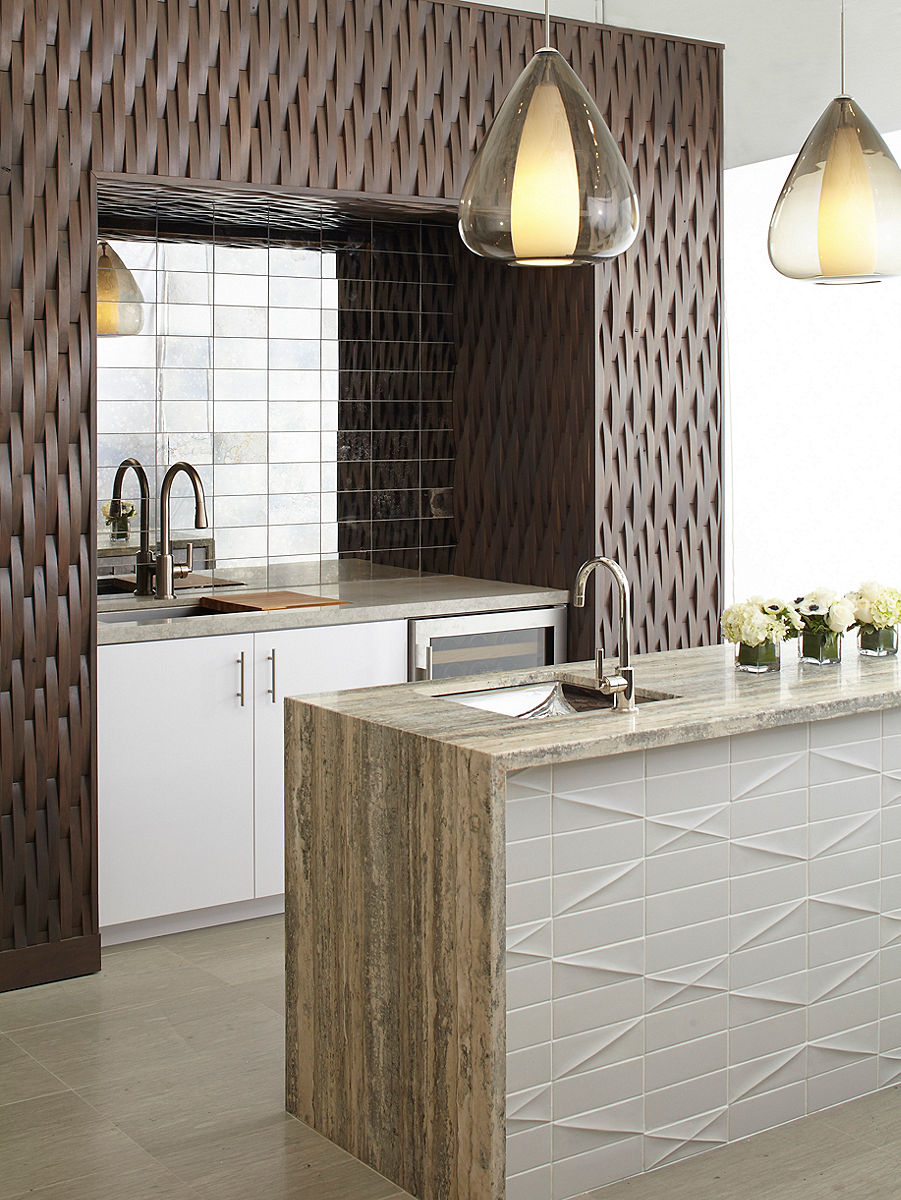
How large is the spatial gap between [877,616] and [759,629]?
0.41 m

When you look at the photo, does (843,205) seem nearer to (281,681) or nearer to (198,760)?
(281,681)

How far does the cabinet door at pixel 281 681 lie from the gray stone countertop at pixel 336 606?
5 cm

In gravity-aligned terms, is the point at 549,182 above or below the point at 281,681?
above

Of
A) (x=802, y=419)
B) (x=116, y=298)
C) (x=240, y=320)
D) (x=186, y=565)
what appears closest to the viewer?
(x=116, y=298)

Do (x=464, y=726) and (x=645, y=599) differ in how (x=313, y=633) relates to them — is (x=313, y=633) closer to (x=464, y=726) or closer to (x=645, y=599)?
(x=645, y=599)

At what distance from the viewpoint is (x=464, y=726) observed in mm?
2951

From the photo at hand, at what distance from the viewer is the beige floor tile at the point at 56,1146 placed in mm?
3051

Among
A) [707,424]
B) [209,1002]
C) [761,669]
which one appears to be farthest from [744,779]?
[707,424]

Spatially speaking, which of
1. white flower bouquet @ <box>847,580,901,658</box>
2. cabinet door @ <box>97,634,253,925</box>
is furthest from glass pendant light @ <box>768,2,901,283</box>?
cabinet door @ <box>97,634,253,925</box>

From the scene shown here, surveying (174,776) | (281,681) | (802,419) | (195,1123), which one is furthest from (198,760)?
(802,419)

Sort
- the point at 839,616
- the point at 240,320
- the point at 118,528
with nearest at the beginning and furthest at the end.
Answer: the point at 839,616, the point at 118,528, the point at 240,320

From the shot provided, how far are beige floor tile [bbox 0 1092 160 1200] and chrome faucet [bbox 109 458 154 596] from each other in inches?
78.7

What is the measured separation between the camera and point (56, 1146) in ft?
10.4

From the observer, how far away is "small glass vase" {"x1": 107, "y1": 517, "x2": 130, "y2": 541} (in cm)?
494
